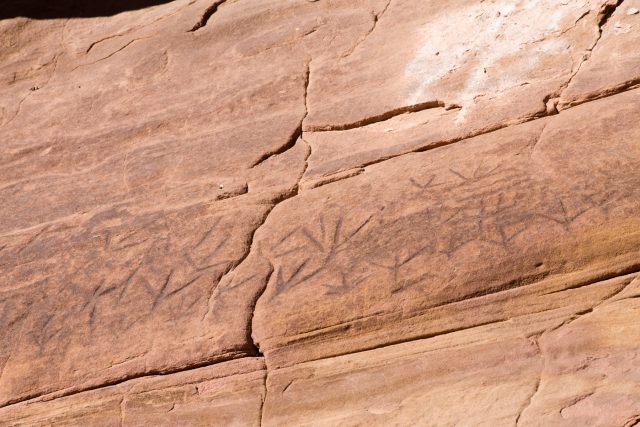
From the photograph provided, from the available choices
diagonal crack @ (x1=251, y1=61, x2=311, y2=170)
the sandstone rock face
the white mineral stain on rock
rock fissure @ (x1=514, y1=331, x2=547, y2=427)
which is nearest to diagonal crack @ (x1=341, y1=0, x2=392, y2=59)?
the sandstone rock face

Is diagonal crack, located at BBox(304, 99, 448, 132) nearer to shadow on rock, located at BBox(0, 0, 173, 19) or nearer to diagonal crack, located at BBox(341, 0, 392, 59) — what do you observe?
diagonal crack, located at BBox(341, 0, 392, 59)

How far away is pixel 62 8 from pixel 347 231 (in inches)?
137

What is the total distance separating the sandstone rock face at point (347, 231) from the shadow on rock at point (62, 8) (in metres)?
1.11

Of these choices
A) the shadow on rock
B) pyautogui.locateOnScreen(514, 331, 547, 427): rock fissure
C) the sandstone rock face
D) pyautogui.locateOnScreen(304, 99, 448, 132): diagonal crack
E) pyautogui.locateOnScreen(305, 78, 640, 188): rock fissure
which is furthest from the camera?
the shadow on rock

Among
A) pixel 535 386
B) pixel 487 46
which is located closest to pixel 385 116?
pixel 487 46

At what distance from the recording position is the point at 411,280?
126 inches

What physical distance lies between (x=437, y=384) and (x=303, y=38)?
2501 mm

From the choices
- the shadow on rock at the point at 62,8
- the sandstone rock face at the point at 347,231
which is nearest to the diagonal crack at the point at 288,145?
→ the sandstone rock face at the point at 347,231

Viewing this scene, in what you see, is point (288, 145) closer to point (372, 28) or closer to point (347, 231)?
point (347, 231)

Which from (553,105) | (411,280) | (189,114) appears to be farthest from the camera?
(189,114)

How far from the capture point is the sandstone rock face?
3002 mm

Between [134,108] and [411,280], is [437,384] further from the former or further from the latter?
[134,108]

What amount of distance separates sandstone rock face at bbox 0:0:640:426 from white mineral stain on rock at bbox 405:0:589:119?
0.01 m

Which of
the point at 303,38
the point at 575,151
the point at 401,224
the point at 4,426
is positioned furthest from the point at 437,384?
the point at 303,38
